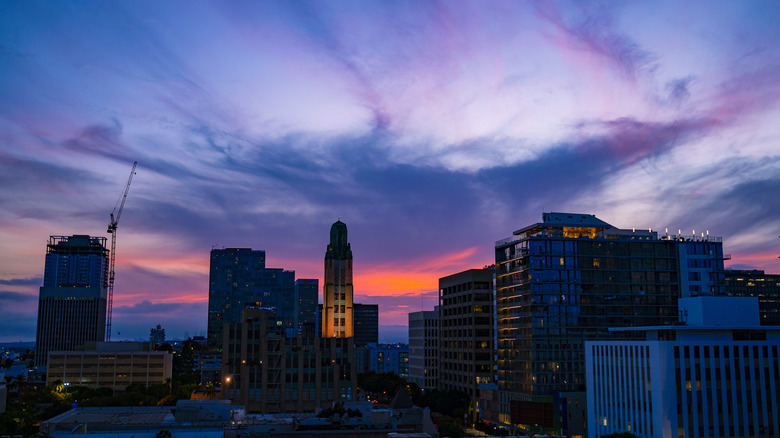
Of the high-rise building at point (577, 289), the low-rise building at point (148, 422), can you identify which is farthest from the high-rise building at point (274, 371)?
the low-rise building at point (148, 422)

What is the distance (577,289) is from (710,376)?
6108 cm

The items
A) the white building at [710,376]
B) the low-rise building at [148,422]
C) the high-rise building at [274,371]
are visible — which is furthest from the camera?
the high-rise building at [274,371]

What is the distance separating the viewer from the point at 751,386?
113m

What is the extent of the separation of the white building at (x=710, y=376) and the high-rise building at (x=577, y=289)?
49870mm

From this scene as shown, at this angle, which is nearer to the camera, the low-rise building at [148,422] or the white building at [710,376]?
the low-rise building at [148,422]

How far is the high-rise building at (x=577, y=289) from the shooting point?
169 meters

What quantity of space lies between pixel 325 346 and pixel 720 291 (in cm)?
10986

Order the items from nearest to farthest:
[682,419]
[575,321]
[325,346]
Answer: [682,419] < [575,321] < [325,346]

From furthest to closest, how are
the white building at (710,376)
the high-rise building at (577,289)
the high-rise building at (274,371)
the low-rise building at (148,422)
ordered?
the high-rise building at (274,371) < the high-rise building at (577,289) < the white building at (710,376) < the low-rise building at (148,422)

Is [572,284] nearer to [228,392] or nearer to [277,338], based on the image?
[277,338]

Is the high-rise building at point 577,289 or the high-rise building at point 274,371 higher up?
the high-rise building at point 577,289

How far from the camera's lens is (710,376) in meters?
112

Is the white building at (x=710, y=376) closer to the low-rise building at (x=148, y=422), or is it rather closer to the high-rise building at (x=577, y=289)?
the high-rise building at (x=577, y=289)

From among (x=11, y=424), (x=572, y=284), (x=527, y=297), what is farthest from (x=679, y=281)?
(x=11, y=424)
